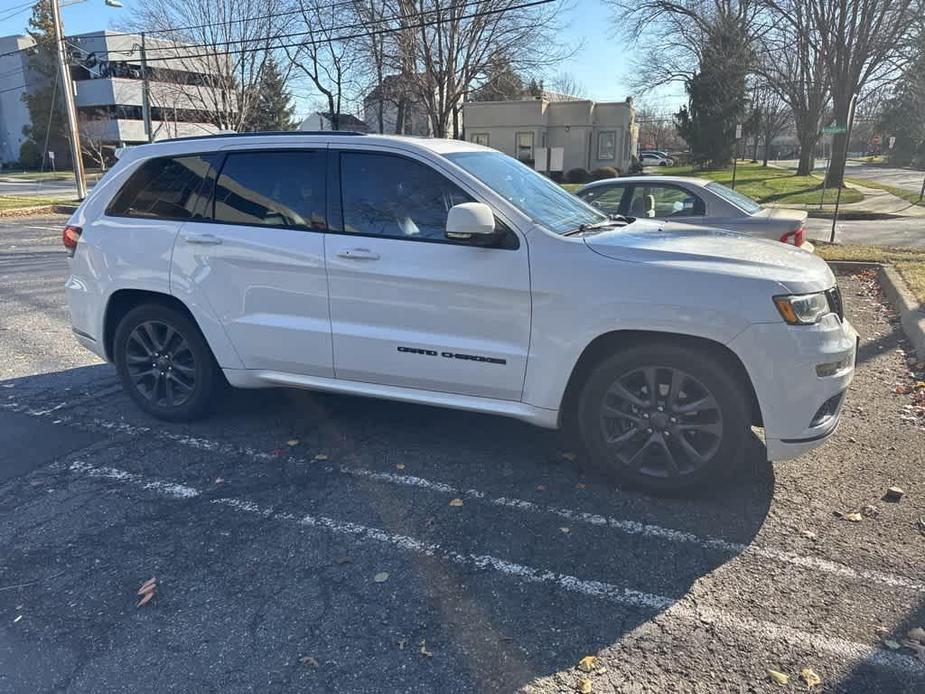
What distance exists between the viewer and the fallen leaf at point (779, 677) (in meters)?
2.39

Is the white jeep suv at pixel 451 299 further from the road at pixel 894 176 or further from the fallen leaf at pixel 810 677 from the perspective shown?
the road at pixel 894 176

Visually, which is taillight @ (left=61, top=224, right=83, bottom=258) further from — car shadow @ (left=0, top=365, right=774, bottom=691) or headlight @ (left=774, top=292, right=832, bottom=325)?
headlight @ (left=774, top=292, right=832, bottom=325)

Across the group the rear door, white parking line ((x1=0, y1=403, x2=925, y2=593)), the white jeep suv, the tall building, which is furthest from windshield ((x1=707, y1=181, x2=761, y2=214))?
the tall building

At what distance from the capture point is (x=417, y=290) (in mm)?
3805

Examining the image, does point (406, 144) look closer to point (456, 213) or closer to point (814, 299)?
point (456, 213)

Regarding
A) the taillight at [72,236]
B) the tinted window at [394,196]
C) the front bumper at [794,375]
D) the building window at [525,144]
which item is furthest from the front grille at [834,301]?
the building window at [525,144]

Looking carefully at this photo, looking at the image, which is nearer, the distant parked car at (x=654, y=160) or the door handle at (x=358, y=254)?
the door handle at (x=358, y=254)

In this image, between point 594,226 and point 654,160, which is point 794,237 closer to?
point 594,226

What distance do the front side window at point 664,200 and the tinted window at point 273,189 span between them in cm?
537

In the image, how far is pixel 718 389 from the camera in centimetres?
340

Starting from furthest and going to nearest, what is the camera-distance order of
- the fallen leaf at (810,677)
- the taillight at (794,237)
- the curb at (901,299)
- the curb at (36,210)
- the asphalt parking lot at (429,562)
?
the curb at (36,210), the taillight at (794,237), the curb at (901,299), the asphalt parking lot at (429,562), the fallen leaf at (810,677)

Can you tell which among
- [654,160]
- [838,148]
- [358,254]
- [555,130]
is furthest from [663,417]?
[654,160]

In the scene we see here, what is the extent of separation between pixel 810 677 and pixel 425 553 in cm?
167

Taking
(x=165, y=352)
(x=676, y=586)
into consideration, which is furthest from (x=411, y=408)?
(x=676, y=586)
